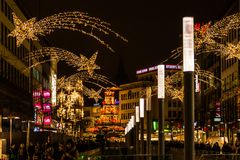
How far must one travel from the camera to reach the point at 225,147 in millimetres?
43594

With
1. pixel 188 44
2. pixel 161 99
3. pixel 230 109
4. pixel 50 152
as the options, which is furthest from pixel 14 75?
pixel 188 44

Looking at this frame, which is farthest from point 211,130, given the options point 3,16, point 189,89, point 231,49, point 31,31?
point 189,89

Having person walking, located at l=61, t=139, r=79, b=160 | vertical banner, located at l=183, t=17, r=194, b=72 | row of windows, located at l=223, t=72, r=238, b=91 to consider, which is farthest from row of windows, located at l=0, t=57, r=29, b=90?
vertical banner, located at l=183, t=17, r=194, b=72

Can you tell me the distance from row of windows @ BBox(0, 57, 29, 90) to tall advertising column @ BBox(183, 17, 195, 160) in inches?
1945

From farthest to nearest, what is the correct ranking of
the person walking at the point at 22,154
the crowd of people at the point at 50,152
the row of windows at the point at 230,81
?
the row of windows at the point at 230,81 < the person walking at the point at 22,154 < the crowd of people at the point at 50,152

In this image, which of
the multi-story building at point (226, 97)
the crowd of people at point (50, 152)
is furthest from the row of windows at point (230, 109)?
the crowd of people at point (50, 152)

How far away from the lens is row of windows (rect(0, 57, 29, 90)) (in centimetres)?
7038

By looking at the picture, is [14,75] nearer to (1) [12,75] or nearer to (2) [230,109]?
(1) [12,75]

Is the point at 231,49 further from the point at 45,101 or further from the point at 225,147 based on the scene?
the point at 45,101

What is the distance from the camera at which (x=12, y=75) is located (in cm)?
7975

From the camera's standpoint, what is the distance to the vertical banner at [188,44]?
16.2m

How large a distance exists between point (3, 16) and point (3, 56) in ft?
16.2

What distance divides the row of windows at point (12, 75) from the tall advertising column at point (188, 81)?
49.4m

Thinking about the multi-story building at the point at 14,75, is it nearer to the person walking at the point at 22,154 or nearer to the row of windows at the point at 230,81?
the person walking at the point at 22,154
